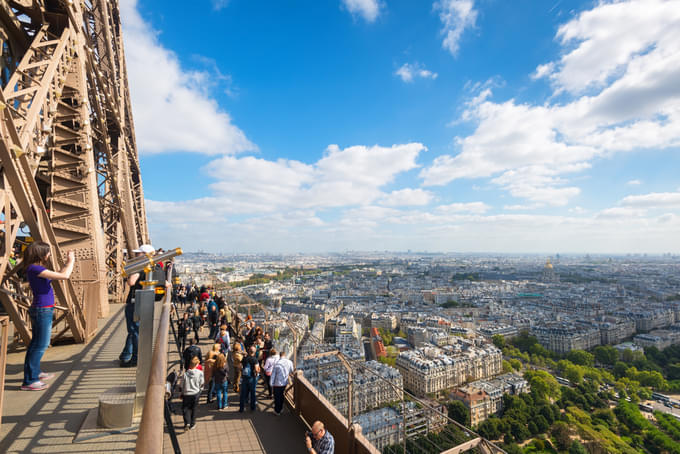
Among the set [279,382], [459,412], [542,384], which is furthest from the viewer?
[542,384]

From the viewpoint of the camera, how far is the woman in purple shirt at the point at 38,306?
318 centimetres

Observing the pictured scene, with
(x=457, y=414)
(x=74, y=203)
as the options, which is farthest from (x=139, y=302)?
(x=457, y=414)

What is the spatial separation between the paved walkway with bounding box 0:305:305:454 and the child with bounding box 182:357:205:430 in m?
0.14

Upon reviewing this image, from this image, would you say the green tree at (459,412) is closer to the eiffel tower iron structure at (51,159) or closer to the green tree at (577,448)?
the green tree at (577,448)

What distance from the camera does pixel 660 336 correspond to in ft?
164

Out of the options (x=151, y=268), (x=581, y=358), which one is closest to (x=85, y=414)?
(x=151, y=268)

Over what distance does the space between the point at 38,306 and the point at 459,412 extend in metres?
29.2

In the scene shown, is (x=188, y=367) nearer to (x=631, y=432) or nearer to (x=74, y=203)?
(x=74, y=203)

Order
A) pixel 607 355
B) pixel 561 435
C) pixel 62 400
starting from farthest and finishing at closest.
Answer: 1. pixel 607 355
2. pixel 561 435
3. pixel 62 400

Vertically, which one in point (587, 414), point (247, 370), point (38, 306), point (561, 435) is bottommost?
point (587, 414)

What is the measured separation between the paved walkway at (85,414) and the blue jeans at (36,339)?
194mm

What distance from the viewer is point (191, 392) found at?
12.9 feet

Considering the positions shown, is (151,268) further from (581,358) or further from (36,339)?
(581,358)

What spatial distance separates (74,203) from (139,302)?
362 cm
